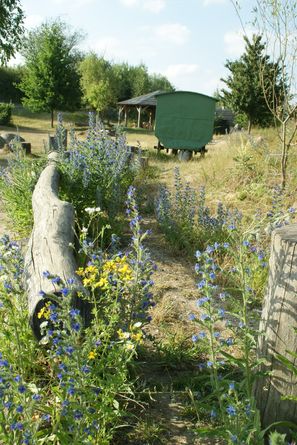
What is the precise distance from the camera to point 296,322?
2273mm

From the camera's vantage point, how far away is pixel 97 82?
4728 cm

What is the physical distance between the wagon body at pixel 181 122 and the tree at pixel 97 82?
87.0 ft

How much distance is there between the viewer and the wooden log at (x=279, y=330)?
7.37ft

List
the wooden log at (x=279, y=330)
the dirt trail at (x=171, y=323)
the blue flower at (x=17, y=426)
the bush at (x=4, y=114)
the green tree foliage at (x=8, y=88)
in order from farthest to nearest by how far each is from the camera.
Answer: the green tree foliage at (x=8, y=88) → the bush at (x=4, y=114) → the dirt trail at (x=171, y=323) → the wooden log at (x=279, y=330) → the blue flower at (x=17, y=426)

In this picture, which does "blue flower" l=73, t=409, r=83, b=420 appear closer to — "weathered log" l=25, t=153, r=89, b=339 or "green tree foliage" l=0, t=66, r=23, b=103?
"weathered log" l=25, t=153, r=89, b=339

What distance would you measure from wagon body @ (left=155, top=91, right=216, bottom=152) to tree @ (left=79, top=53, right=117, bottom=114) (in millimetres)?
26505

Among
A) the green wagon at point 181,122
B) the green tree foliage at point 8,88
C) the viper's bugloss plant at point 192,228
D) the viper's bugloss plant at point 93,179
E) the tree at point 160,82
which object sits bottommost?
the viper's bugloss plant at point 192,228

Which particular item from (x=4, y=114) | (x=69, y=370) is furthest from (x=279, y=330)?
(x=4, y=114)

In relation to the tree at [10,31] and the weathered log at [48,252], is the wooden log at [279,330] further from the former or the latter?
the tree at [10,31]

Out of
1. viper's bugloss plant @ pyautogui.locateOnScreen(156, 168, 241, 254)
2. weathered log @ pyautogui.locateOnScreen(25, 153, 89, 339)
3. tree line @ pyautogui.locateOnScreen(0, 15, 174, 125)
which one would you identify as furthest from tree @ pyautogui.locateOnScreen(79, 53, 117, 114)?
weathered log @ pyautogui.locateOnScreen(25, 153, 89, 339)

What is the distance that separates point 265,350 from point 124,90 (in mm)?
55977

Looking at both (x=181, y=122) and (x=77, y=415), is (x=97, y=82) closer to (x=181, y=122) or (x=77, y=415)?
(x=181, y=122)

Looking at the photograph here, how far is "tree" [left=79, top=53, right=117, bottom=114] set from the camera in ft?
143

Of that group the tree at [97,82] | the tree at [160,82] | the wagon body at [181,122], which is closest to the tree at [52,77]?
the tree at [97,82]
